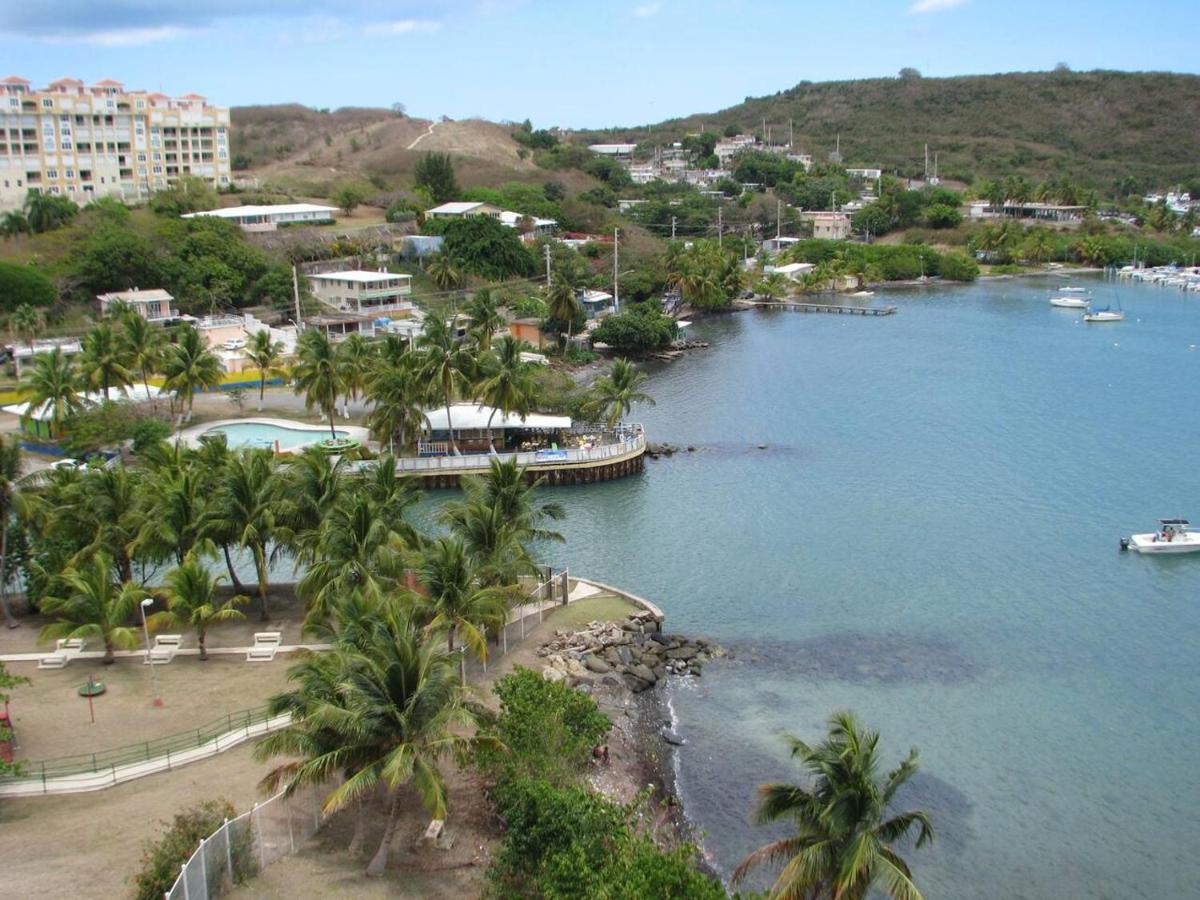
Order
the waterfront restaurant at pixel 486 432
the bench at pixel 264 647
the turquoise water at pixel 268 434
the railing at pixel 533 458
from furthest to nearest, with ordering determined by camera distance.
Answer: the waterfront restaurant at pixel 486 432
the turquoise water at pixel 268 434
the railing at pixel 533 458
the bench at pixel 264 647

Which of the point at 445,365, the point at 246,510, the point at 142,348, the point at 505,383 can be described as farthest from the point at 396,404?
the point at 246,510

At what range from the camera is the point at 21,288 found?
269 ft

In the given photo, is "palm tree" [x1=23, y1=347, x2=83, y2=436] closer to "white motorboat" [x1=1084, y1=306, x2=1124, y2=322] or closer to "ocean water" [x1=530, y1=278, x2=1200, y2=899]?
"ocean water" [x1=530, y1=278, x2=1200, y2=899]

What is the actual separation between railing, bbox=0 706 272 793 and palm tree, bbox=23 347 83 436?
31.7m

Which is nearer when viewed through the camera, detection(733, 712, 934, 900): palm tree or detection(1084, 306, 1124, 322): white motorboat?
detection(733, 712, 934, 900): palm tree

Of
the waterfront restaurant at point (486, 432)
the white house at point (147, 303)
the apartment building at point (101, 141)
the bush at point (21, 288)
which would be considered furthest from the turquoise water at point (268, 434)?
the apartment building at point (101, 141)

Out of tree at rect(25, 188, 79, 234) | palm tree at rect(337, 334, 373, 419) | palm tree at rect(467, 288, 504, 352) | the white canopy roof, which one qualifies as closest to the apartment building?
tree at rect(25, 188, 79, 234)

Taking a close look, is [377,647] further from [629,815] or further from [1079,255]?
[1079,255]

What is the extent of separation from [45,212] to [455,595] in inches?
3388

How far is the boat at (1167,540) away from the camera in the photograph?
48156 mm

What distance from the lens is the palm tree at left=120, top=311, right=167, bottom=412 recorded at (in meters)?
61.4

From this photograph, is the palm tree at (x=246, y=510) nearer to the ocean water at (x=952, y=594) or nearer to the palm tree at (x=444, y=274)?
the ocean water at (x=952, y=594)

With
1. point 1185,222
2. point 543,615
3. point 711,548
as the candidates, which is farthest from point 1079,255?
point 543,615

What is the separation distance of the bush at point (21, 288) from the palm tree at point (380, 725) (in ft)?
233
